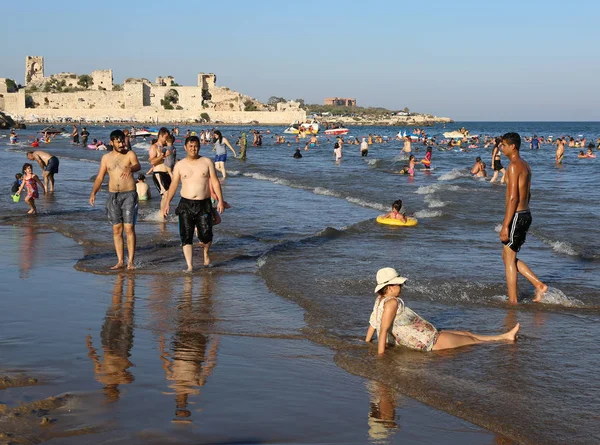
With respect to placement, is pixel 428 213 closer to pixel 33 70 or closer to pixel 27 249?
pixel 27 249

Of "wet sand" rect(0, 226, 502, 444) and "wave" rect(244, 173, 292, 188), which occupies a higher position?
"wave" rect(244, 173, 292, 188)

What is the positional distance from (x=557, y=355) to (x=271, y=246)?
6.28 m

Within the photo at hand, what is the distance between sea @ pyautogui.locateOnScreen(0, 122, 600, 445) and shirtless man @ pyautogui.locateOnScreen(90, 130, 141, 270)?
515mm

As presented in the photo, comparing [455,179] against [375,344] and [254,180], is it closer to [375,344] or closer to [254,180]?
[254,180]

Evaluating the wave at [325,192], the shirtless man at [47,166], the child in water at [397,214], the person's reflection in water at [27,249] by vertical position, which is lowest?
the person's reflection in water at [27,249]

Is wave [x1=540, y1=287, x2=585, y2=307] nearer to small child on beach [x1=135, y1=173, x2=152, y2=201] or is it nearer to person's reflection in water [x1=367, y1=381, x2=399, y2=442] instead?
person's reflection in water [x1=367, y1=381, x2=399, y2=442]

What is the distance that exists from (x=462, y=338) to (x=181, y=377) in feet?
8.38

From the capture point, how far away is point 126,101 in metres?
127

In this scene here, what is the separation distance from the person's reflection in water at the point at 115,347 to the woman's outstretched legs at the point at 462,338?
2618mm

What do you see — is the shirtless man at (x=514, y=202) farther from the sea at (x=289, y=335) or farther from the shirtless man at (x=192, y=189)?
the shirtless man at (x=192, y=189)

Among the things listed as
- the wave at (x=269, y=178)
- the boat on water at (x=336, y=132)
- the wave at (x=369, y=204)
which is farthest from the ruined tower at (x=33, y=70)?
the wave at (x=369, y=204)

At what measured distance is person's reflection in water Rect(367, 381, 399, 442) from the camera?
4.69 metres

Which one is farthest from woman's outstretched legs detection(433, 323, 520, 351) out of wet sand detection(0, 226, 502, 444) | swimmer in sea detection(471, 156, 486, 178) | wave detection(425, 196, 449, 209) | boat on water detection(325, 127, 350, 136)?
boat on water detection(325, 127, 350, 136)

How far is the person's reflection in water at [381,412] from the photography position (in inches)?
185
